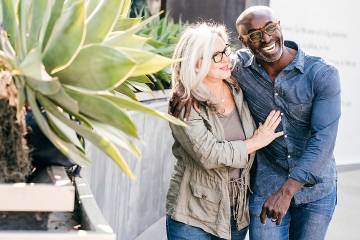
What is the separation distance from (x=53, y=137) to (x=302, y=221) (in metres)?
2.22

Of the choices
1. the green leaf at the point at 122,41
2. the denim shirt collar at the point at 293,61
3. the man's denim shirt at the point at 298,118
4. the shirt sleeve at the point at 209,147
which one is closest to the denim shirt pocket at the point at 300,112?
the man's denim shirt at the point at 298,118

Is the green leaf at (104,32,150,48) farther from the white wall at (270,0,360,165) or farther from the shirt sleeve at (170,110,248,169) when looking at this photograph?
the white wall at (270,0,360,165)

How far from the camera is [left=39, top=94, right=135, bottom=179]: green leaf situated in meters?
2.02

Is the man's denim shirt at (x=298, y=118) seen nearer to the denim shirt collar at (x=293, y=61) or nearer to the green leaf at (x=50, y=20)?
the denim shirt collar at (x=293, y=61)

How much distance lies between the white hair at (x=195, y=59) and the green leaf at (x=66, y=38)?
5.51 ft

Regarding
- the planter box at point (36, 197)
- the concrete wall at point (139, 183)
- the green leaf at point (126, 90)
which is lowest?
the concrete wall at point (139, 183)

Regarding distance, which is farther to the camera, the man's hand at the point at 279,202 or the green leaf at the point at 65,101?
the man's hand at the point at 279,202

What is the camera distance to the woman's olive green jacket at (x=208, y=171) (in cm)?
382

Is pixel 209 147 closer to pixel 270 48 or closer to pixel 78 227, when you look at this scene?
pixel 270 48

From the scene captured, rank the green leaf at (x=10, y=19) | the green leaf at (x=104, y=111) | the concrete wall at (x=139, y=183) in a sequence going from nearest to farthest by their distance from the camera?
the green leaf at (x=104, y=111), the green leaf at (x=10, y=19), the concrete wall at (x=139, y=183)

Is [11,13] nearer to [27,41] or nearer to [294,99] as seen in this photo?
[27,41]

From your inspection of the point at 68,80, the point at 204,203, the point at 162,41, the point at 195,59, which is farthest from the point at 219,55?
the point at 162,41

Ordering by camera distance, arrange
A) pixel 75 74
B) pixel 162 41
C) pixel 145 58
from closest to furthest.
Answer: pixel 75 74 → pixel 145 58 → pixel 162 41

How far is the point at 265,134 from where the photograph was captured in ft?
12.8
